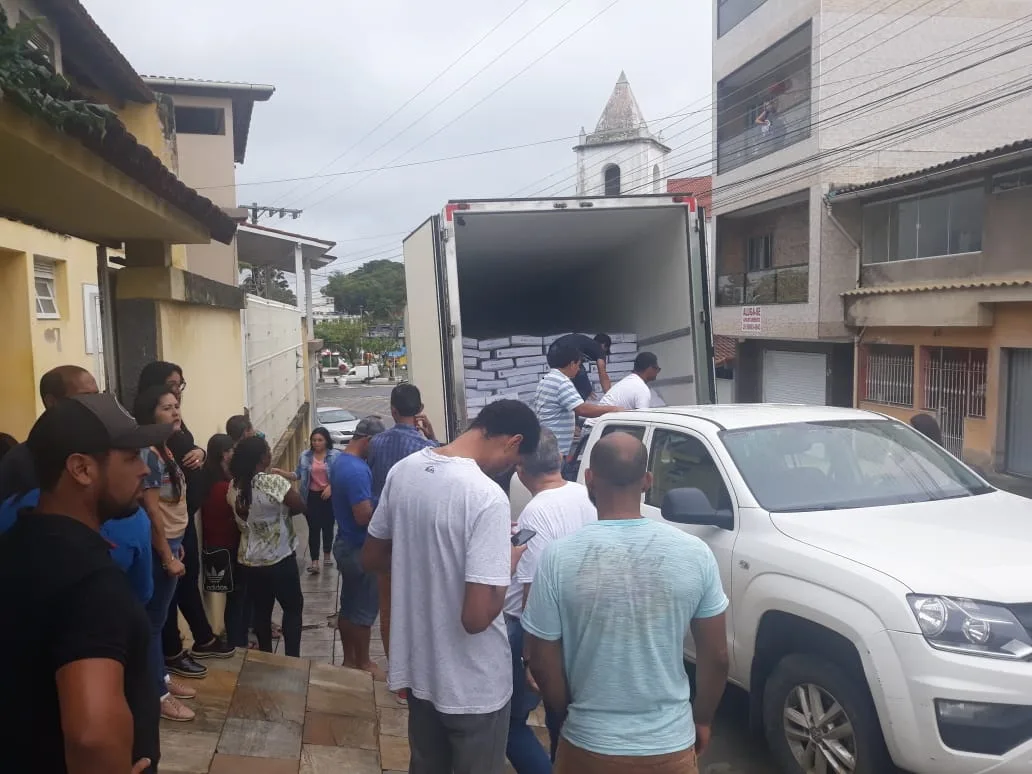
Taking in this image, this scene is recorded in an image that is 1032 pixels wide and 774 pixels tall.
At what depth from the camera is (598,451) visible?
8.11 feet

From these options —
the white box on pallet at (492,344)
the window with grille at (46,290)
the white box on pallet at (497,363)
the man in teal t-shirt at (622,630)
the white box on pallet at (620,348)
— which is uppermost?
the window with grille at (46,290)

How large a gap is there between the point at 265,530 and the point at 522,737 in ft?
7.51

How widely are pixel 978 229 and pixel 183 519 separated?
15157 millimetres

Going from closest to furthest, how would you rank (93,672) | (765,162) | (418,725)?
(93,672), (418,725), (765,162)

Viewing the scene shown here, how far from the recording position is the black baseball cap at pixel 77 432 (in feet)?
5.86

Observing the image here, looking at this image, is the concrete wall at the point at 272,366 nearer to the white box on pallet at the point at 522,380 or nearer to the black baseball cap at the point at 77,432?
the white box on pallet at the point at 522,380

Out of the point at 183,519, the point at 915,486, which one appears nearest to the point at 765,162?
the point at 915,486

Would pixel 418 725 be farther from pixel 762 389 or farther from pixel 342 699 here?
pixel 762 389

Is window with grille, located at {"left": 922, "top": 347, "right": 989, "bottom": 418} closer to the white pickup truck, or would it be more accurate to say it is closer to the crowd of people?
the white pickup truck

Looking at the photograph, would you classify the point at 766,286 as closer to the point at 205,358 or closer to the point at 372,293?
the point at 205,358

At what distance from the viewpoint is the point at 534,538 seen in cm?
331

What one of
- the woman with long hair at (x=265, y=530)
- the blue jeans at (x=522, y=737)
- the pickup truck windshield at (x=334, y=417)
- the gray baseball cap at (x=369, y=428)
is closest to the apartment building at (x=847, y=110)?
the pickup truck windshield at (x=334, y=417)

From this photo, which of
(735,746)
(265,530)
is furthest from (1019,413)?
(265,530)

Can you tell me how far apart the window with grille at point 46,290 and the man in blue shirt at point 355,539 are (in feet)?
13.7
